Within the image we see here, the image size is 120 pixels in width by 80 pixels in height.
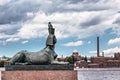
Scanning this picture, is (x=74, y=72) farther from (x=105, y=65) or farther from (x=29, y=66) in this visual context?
(x=105, y=65)

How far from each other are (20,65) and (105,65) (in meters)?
154

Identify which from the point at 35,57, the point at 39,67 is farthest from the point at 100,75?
the point at 39,67

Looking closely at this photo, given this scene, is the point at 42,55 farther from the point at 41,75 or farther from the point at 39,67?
the point at 41,75

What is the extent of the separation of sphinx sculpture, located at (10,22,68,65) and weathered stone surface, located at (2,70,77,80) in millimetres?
456

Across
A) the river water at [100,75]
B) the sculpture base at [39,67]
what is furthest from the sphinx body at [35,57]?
the river water at [100,75]

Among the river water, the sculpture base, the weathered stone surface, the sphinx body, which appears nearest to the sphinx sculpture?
the sphinx body

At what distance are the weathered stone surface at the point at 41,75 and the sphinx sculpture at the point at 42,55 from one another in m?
0.46

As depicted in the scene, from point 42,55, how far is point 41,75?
0.74m

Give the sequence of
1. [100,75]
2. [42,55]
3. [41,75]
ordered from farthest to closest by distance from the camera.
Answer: [100,75]
[42,55]
[41,75]

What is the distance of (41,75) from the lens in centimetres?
1827

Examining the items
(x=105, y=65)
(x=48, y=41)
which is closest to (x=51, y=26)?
(x=48, y=41)

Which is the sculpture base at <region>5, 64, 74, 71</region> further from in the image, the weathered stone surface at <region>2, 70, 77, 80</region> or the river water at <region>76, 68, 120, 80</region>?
the river water at <region>76, 68, 120, 80</region>

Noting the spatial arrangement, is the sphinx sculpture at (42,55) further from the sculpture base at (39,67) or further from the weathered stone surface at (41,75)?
the weathered stone surface at (41,75)

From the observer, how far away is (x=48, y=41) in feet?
61.7
